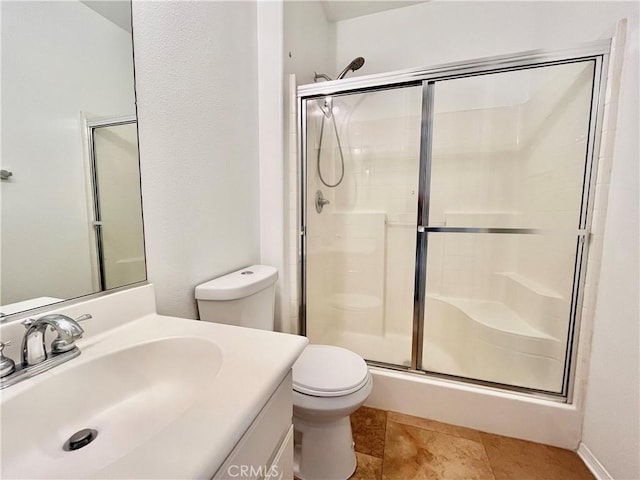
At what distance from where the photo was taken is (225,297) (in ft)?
3.41

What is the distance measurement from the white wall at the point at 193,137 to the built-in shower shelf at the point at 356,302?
Answer: 1.04 metres

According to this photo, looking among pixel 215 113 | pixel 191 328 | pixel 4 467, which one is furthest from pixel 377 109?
pixel 4 467

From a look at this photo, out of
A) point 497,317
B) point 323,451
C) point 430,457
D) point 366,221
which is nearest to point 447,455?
point 430,457

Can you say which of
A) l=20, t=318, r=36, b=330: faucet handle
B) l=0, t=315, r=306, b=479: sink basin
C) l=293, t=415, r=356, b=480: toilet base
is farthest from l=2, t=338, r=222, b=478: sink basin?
l=293, t=415, r=356, b=480: toilet base

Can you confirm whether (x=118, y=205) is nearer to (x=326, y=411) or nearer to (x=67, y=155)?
(x=67, y=155)

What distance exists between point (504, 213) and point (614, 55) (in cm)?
92

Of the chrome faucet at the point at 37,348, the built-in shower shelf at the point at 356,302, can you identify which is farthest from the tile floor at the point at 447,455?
the chrome faucet at the point at 37,348

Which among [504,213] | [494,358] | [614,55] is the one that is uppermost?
[614,55]

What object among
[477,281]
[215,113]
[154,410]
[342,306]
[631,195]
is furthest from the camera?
[342,306]

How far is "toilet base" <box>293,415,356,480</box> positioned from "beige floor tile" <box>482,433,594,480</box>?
2.13 ft

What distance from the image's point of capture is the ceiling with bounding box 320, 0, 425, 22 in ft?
6.41

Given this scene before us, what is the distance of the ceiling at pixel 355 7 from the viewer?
6.41ft

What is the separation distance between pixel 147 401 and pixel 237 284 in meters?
0.49

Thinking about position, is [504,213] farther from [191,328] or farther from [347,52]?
[191,328]
